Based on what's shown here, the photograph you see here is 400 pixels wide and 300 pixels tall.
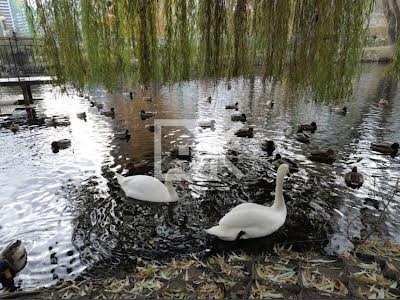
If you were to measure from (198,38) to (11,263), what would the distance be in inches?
129

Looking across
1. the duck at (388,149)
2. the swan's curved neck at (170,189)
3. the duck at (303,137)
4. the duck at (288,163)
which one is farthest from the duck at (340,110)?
the swan's curved neck at (170,189)

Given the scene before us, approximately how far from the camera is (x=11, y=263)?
3551 millimetres

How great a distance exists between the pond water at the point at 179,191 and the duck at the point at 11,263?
11cm

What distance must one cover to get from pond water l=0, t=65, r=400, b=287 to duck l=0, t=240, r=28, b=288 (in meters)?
0.11

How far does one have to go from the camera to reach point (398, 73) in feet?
10.4

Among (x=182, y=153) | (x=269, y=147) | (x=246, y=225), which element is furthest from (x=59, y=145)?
(x=246, y=225)

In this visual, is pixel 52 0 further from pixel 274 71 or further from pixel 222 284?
pixel 222 284

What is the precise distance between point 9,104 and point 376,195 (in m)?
15.7

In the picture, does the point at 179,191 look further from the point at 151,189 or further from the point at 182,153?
the point at 182,153

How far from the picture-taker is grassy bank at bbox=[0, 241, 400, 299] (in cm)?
276

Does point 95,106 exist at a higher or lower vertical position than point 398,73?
lower

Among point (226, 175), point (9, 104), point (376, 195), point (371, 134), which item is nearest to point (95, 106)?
point (9, 104)

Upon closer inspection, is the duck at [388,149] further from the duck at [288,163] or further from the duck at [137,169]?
the duck at [137,169]

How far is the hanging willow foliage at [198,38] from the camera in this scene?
277cm
